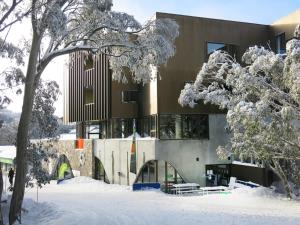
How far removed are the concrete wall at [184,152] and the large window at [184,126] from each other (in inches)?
13.8

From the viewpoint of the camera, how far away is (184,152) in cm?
2470

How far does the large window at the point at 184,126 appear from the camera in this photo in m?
24.6

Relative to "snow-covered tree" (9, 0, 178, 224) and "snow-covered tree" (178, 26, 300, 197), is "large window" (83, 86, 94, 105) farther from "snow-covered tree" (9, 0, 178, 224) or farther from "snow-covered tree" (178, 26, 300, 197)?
"snow-covered tree" (9, 0, 178, 224)

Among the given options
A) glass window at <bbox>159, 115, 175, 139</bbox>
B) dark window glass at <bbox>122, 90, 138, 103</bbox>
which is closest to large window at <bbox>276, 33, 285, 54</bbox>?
glass window at <bbox>159, 115, 175, 139</bbox>

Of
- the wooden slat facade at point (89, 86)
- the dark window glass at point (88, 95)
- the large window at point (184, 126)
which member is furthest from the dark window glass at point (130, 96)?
the dark window glass at point (88, 95)

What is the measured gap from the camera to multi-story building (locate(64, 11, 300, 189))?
24562mm

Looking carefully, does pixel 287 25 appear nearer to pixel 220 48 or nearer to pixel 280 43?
pixel 280 43

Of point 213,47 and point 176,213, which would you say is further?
point 213,47

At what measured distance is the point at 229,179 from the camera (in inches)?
1022

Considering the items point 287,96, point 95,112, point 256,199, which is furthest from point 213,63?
point 95,112

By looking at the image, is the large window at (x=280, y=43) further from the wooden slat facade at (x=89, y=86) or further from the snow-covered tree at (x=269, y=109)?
the wooden slat facade at (x=89, y=86)

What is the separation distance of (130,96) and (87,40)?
40.9 feet

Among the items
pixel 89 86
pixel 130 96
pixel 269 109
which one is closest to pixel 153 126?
pixel 130 96

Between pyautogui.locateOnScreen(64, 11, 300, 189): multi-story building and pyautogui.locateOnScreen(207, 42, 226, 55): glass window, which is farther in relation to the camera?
pyautogui.locateOnScreen(207, 42, 226, 55): glass window
